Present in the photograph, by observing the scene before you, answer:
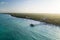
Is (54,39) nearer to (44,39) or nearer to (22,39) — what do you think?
(44,39)

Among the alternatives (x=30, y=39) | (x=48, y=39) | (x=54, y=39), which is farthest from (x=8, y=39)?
(x=54, y=39)

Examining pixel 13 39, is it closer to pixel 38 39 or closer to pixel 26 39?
pixel 26 39

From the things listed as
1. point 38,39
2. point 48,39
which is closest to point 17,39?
point 38,39

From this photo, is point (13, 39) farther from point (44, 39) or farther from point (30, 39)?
point (44, 39)

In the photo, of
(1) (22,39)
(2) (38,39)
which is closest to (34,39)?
(2) (38,39)

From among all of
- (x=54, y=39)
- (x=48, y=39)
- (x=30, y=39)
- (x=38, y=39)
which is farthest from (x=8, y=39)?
(x=54, y=39)

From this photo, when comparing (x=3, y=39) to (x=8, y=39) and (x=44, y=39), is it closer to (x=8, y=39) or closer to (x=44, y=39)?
(x=8, y=39)
